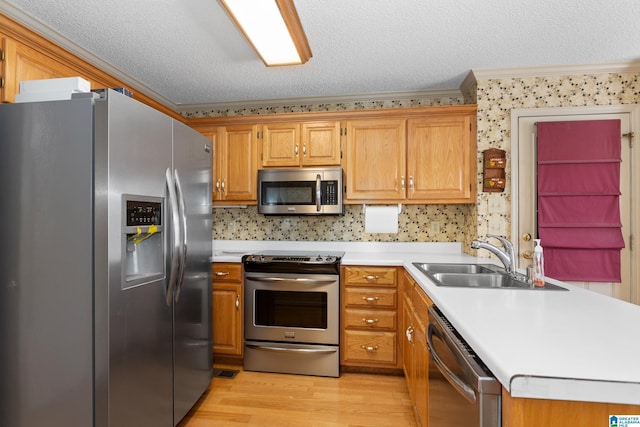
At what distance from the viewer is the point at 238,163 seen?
2.97 m

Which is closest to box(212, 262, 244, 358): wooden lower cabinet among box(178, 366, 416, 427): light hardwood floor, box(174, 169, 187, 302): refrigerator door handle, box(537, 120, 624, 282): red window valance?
box(178, 366, 416, 427): light hardwood floor

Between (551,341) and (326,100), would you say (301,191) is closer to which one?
(326,100)

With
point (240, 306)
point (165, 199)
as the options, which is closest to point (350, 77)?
point (165, 199)

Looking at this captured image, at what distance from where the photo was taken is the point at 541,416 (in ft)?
2.27

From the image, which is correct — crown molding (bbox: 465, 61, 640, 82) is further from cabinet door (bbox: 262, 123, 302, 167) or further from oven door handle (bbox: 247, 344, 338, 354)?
oven door handle (bbox: 247, 344, 338, 354)

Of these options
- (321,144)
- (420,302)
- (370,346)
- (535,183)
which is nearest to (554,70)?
(535,183)

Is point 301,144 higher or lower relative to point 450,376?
higher

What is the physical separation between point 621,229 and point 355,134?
2223 millimetres

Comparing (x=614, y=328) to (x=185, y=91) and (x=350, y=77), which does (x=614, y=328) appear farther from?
(x=185, y=91)

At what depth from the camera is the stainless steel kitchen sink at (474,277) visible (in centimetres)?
165

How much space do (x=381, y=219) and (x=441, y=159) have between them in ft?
2.46

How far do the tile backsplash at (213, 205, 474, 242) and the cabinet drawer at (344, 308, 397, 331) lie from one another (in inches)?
31.6

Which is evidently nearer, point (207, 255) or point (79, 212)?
point (79, 212)

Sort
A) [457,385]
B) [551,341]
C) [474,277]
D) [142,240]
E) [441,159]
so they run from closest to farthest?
[551,341] < [457,385] < [142,240] < [474,277] < [441,159]
